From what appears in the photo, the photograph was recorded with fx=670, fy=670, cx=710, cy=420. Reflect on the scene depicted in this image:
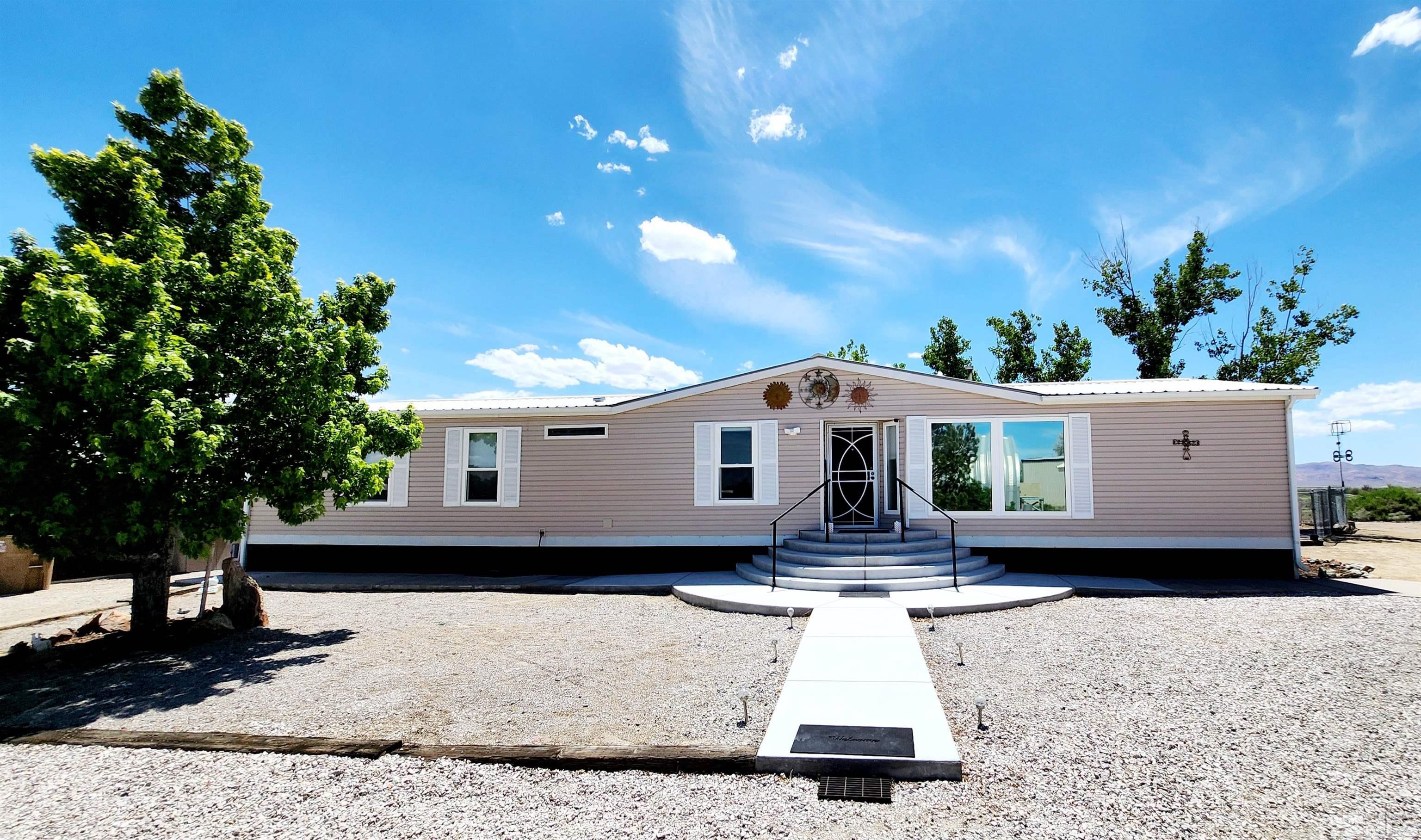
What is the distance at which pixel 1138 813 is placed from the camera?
312cm

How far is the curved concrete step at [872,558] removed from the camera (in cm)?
934

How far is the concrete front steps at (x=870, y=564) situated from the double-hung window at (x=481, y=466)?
4.80 metres

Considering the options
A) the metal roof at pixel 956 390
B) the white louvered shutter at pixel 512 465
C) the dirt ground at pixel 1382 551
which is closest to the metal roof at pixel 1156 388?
the metal roof at pixel 956 390

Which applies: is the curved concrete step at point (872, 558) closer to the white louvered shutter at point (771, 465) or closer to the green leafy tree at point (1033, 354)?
the white louvered shutter at point (771, 465)

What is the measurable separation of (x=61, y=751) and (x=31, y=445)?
9.34 ft

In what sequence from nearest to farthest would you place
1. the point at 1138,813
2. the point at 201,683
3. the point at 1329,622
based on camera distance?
the point at 1138,813
the point at 201,683
the point at 1329,622

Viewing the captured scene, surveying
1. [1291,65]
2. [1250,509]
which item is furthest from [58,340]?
[1291,65]

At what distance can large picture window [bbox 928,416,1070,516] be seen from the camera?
413 inches

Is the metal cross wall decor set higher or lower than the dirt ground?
higher

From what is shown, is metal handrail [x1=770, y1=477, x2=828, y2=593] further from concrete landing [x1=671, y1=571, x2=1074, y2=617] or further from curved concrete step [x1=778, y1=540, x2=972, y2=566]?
concrete landing [x1=671, y1=571, x2=1074, y2=617]

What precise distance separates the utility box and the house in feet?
9.76

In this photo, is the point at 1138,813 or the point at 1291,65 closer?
the point at 1138,813

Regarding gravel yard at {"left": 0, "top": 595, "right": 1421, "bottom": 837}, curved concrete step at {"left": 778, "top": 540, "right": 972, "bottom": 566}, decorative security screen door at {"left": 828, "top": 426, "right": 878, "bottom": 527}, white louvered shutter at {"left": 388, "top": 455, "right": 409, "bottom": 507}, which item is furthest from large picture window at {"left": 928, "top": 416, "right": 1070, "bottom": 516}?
white louvered shutter at {"left": 388, "top": 455, "right": 409, "bottom": 507}

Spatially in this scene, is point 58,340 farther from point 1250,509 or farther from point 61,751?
point 1250,509
